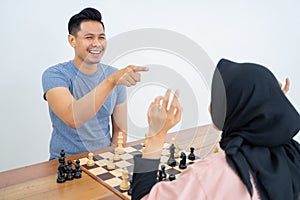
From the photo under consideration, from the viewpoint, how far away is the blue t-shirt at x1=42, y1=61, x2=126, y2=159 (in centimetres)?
159

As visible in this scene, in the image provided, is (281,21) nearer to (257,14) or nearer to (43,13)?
(257,14)

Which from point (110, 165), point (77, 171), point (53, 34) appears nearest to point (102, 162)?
point (110, 165)

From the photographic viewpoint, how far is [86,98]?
1.39 meters

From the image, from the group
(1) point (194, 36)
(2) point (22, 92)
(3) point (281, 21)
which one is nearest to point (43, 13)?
(2) point (22, 92)

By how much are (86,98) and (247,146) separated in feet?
2.63

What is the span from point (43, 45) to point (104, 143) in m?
0.94

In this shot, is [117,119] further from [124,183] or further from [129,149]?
[124,183]

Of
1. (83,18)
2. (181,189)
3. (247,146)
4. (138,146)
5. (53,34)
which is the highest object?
(83,18)

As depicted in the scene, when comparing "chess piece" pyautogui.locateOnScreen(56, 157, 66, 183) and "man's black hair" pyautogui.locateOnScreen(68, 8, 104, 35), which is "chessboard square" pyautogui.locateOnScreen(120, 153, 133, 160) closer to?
"chess piece" pyautogui.locateOnScreen(56, 157, 66, 183)

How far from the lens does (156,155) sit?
36.6 inches

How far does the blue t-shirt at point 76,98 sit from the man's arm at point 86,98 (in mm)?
72

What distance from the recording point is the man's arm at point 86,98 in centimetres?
117

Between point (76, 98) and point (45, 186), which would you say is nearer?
point (45, 186)

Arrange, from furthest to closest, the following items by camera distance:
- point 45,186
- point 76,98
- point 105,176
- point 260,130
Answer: point 76,98, point 105,176, point 45,186, point 260,130
